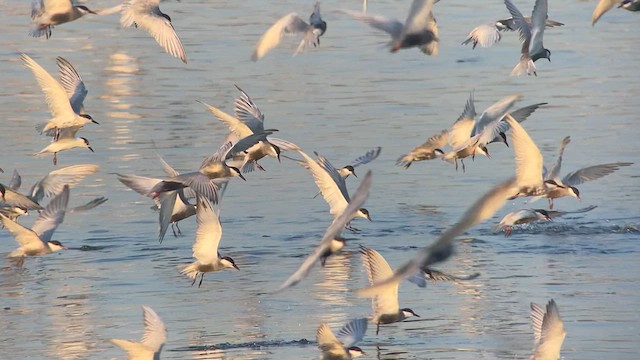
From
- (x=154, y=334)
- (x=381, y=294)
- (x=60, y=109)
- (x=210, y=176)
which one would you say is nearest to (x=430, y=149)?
(x=210, y=176)

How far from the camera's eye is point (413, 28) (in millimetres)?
10844

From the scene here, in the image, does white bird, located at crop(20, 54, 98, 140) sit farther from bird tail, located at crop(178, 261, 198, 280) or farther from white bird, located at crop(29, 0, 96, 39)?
bird tail, located at crop(178, 261, 198, 280)

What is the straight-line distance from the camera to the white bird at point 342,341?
8.40 meters

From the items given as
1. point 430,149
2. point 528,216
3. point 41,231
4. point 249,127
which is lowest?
point 41,231

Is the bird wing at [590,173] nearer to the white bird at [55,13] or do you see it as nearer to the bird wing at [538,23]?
the bird wing at [538,23]

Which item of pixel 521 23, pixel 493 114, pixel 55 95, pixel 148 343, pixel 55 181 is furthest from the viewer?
pixel 521 23

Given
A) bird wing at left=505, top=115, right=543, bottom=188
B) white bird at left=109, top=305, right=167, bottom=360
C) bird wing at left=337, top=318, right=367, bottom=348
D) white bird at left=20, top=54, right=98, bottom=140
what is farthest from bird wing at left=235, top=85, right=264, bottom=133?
white bird at left=109, top=305, right=167, bottom=360

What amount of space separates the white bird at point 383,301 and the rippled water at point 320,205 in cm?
16

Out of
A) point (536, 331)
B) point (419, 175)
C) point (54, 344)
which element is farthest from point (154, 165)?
point (536, 331)

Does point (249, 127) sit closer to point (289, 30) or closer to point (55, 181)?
point (289, 30)

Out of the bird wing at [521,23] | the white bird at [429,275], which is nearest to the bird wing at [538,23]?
the bird wing at [521,23]

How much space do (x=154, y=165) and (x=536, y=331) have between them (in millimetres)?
7080

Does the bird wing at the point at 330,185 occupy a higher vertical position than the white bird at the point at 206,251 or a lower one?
higher

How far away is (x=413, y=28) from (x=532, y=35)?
5.90 feet
